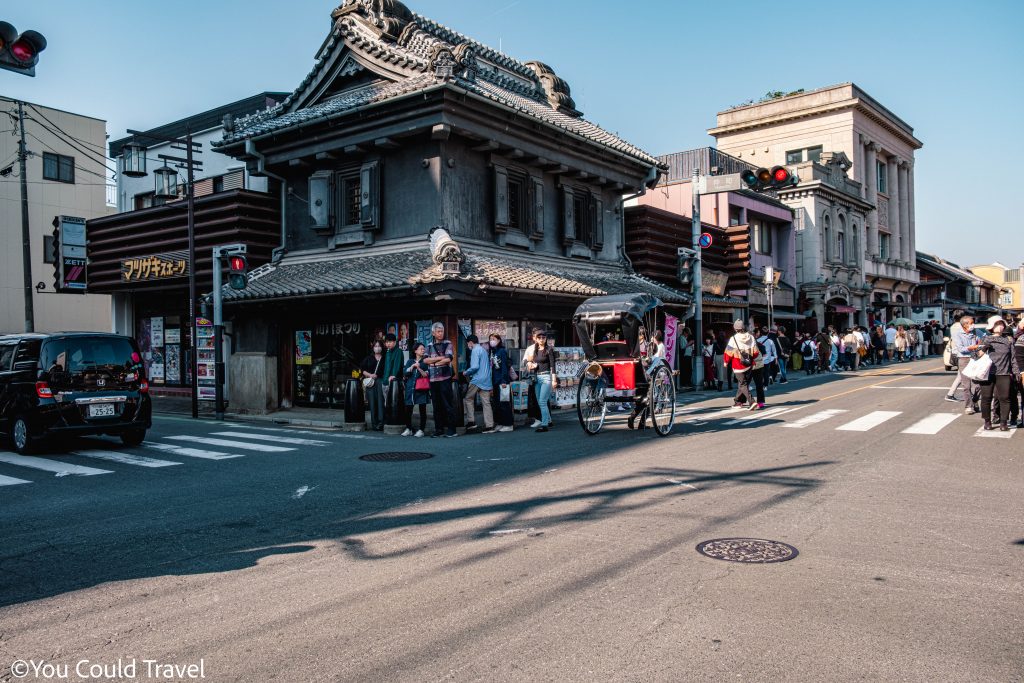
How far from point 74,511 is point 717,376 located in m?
20.3

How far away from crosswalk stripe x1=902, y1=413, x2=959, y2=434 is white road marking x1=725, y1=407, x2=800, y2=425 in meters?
2.68

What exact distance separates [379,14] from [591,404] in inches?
567

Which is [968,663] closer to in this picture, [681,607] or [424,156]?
[681,607]

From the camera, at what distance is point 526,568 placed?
5.55 m

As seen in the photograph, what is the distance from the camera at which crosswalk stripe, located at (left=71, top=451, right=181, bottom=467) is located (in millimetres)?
11116

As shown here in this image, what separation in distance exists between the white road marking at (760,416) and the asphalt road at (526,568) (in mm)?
3770

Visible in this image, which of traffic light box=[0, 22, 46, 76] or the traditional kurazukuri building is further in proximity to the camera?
the traditional kurazukuri building

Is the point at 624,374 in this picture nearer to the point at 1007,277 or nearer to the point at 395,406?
the point at 395,406

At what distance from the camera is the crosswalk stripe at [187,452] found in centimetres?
1180

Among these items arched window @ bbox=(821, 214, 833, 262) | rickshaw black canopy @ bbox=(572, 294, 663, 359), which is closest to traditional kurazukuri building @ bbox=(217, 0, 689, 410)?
rickshaw black canopy @ bbox=(572, 294, 663, 359)

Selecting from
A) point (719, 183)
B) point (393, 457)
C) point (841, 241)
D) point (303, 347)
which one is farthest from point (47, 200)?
point (841, 241)

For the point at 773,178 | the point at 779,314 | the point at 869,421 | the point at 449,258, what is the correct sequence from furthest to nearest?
1. the point at 779,314
2. the point at 773,178
3. the point at 449,258
4. the point at 869,421

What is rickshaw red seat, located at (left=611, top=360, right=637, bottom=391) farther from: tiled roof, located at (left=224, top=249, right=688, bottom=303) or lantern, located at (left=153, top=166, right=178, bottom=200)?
lantern, located at (left=153, top=166, right=178, bottom=200)

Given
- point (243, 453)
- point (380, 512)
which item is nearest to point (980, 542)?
point (380, 512)
